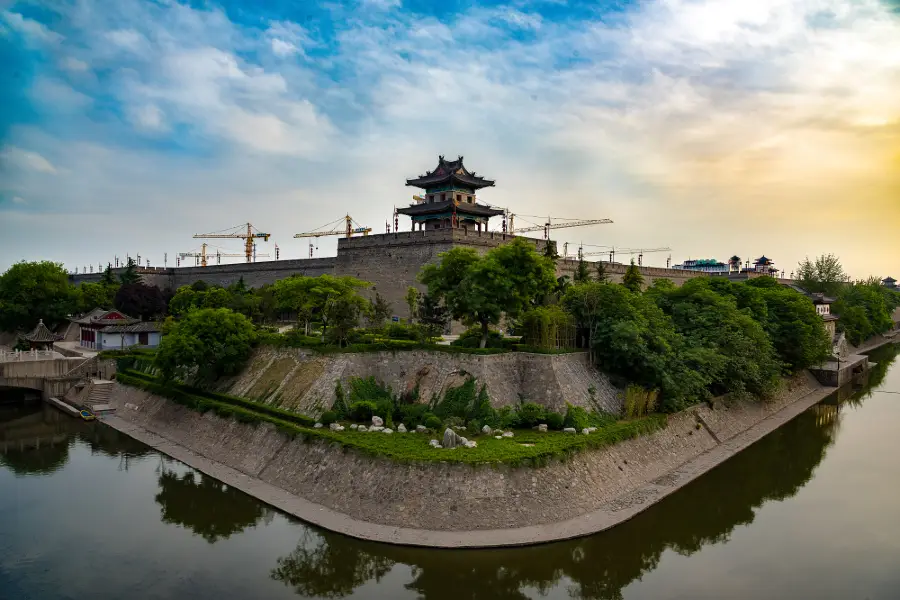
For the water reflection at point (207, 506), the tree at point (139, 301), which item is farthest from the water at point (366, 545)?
the tree at point (139, 301)

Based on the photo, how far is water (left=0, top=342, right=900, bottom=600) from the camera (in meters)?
14.0

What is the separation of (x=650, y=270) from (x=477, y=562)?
44108 millimetres

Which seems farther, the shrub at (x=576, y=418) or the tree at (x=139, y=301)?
the tree at (x=139, y=301)

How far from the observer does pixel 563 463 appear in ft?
58.1

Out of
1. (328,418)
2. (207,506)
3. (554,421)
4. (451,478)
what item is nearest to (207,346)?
(328,418)

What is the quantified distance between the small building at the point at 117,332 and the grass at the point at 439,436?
52.9 feet

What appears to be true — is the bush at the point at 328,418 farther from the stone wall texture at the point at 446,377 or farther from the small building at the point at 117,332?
the small building at the point at 117,332

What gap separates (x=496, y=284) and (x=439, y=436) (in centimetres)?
692

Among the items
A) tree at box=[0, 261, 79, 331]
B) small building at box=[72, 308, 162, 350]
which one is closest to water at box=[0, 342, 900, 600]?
small building at box=[72, 308, 162, 350]

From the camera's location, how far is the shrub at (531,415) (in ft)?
68.7

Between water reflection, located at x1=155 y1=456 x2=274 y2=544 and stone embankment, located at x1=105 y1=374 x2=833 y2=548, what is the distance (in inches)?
15.0

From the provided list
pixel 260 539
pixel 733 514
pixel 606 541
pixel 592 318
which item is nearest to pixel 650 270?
pixel 592 318

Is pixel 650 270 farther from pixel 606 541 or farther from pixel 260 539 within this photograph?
pixel 260 539

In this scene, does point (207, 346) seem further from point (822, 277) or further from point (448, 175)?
point (822, 277)
